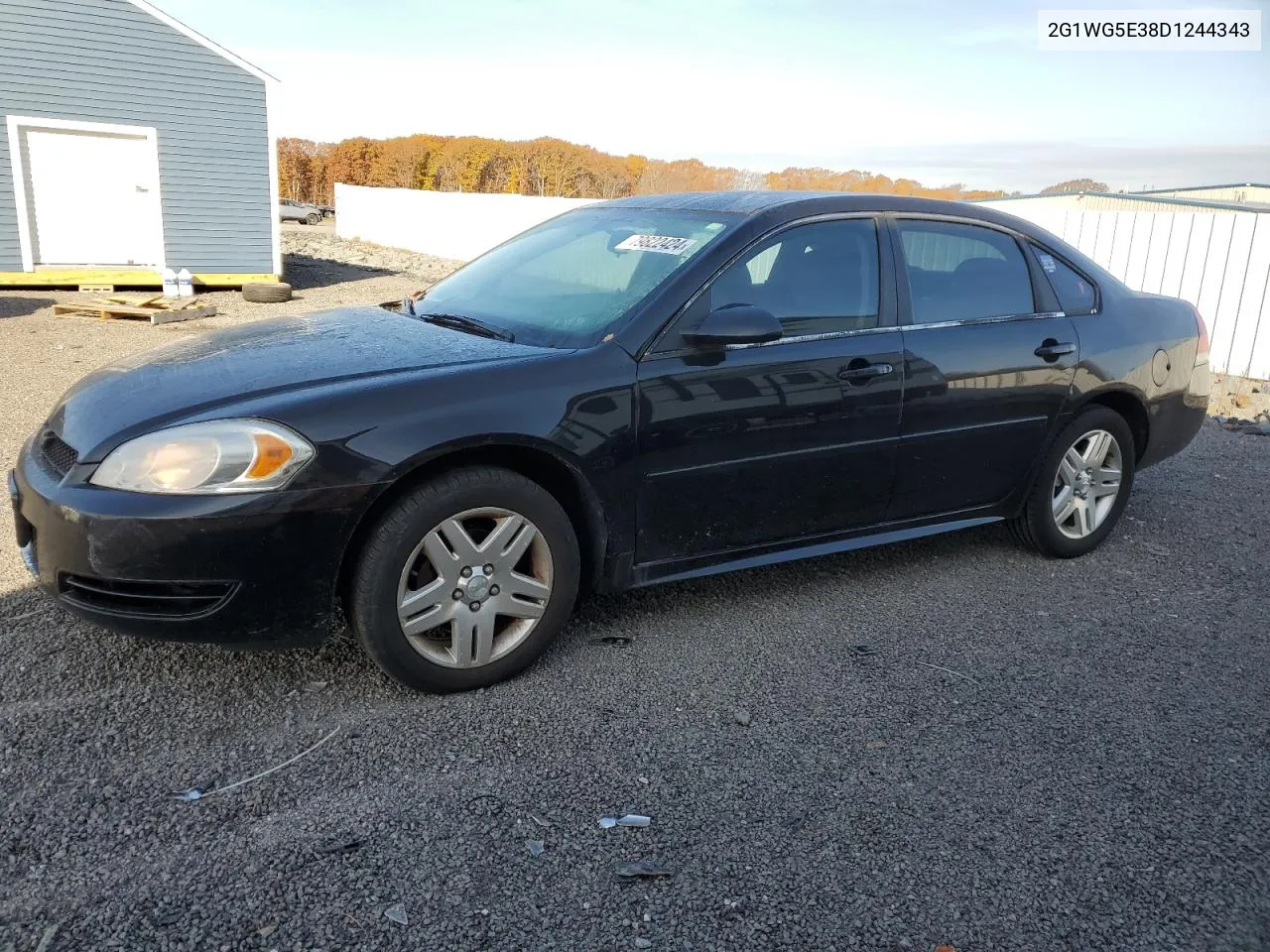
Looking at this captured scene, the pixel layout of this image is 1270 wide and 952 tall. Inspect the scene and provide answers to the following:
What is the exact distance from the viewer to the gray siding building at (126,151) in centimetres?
1493

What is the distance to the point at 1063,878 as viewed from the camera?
2.71 metres

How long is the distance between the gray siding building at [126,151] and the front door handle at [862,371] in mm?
14718

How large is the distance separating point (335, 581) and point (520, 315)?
1.37 m

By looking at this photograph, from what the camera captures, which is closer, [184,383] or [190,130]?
[184,383]

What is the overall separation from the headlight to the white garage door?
48.6ft

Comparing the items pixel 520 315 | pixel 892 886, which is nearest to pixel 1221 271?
pixel 520 315

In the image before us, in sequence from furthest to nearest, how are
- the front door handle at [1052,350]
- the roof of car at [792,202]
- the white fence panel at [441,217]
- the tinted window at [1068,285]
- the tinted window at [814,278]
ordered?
the white fence panel at [441,217], the tinted window at [1068,285], the front door handle at [1052,350], the roof of car at [792,202], the tinted window at [814,278]

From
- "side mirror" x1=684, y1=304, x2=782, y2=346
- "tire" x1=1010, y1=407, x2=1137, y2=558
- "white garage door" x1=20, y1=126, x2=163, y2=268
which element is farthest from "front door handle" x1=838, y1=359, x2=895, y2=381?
"white garage door" x1=20, y1=126, x2=163, y2=268

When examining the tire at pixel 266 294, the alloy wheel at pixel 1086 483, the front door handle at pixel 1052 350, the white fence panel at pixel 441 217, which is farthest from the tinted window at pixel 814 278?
the white fence panel at pixel 441 217

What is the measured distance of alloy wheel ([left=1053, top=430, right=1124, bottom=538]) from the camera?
5.02 meters

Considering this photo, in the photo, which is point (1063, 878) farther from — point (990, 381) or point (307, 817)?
point (990, 381)

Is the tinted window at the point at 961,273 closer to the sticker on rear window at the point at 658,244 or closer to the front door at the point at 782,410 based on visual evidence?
the front door at the point at 782,410

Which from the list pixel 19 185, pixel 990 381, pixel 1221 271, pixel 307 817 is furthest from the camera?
pixel 19 185

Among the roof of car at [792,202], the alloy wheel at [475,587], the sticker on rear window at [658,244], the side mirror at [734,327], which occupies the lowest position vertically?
the alloy wheel at [475,587]
